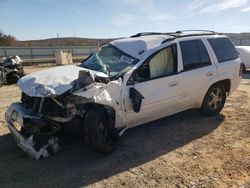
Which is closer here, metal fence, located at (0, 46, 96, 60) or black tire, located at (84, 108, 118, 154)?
black tire, located at (84, 108, 118, 154)

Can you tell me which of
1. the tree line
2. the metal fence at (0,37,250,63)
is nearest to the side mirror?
the metal fence at (0,37,250,63)

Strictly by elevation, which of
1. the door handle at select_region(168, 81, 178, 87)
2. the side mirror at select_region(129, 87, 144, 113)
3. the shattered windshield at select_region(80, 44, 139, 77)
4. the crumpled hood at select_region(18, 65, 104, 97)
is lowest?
the side mirror at select_region(129, 87, 144, 113)

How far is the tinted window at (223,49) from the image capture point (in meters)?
6.66

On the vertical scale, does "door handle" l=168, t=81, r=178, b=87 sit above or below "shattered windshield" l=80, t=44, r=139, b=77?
below

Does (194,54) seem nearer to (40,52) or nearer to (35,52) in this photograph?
(35,52)

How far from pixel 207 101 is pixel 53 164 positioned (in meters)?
3.82

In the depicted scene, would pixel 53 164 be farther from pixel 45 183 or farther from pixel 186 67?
pixel 186 67

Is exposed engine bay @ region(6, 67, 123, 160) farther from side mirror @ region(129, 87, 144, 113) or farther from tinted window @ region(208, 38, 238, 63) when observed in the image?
tinted window @ region(208, 38, 238, 63)

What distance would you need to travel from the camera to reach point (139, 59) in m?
5.29

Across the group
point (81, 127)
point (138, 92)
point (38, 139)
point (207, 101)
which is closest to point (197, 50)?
point (207, 101)

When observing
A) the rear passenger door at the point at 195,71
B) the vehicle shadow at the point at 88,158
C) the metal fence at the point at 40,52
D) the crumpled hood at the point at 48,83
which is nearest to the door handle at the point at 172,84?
the rear passenger door at the point at 195,71

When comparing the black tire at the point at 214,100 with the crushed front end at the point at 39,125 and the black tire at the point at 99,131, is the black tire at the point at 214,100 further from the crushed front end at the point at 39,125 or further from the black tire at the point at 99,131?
the crushed front end at the point at 39,125

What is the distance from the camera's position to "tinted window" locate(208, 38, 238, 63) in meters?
6.66

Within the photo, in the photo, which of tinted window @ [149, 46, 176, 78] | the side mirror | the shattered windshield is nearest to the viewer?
the side mirror
